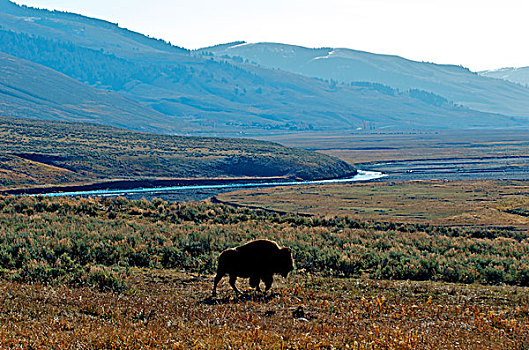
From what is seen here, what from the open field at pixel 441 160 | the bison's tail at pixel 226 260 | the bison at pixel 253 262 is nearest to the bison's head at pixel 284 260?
the bison at pixel 253 262

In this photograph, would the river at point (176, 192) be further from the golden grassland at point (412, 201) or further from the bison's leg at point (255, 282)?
the bison's leg at point (255, 282)

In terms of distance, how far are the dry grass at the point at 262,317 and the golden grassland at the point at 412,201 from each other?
4277 cm

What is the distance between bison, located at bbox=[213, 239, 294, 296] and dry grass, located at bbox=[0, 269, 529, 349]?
543mm

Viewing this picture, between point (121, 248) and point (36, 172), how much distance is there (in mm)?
77603

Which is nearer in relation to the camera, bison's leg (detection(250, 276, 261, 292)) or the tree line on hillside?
bison's leg (detection(250, 276, 261, 292))

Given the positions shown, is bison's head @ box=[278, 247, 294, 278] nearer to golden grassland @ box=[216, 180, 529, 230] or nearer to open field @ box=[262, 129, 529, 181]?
golden grassland @ box=[216, 180, 529, 230]

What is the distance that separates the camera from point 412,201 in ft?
247

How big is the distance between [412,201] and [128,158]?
192ft

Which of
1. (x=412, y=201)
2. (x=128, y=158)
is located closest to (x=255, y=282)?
(x=412, y=201)

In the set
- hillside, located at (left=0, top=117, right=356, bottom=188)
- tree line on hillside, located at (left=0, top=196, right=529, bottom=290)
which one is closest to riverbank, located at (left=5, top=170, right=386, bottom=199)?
hillside, located at (left=0, top=117, right=356, bottom=188)

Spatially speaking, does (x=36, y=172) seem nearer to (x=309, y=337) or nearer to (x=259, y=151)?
(x=259, y=151)

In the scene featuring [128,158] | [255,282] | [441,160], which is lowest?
[128,158]

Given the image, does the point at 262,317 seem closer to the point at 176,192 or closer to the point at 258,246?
the point at 258,246

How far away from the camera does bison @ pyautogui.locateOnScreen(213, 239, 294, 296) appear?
615 inches
